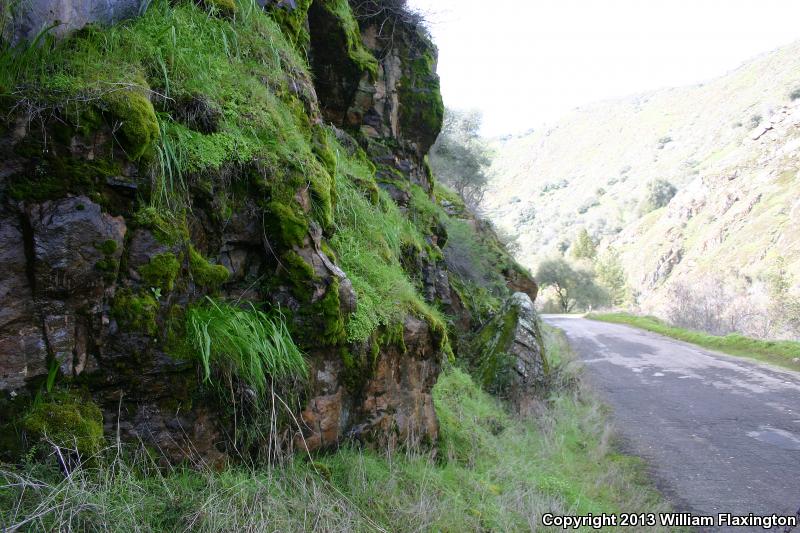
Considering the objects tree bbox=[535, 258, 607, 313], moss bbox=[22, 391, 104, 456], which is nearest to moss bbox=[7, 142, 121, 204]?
moss bbox=[22, 391, 104, 456]

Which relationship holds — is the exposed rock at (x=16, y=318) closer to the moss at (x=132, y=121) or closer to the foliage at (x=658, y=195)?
the moss at (x=132, y=121)

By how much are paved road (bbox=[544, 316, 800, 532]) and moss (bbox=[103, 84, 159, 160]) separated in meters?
6.11

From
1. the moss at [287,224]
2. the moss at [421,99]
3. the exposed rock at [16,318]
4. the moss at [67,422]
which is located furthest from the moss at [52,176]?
the moss at [421,99]

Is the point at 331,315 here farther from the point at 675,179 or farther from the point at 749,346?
the point at 675,179

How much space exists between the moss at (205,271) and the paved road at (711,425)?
17.5ft

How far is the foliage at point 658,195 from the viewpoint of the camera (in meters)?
73.4

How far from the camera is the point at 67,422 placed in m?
2.43

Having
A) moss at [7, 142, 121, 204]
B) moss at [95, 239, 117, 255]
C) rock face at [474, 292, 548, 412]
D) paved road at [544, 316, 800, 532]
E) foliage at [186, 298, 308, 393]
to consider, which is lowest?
paved road at [544, 316, 800, 532]

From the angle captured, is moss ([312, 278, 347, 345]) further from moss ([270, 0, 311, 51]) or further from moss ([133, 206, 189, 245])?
moss ([270, 0, 311, 51])

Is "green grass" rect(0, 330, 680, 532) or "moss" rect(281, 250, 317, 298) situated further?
"moss" rect(281, 250, 317, 298)

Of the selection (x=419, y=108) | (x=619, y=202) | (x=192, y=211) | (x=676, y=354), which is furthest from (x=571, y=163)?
(x=192, y=211)

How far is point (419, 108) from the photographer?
32.8 feet

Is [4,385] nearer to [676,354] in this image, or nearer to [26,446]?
[26,446]

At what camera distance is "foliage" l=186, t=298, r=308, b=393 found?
2961mm
